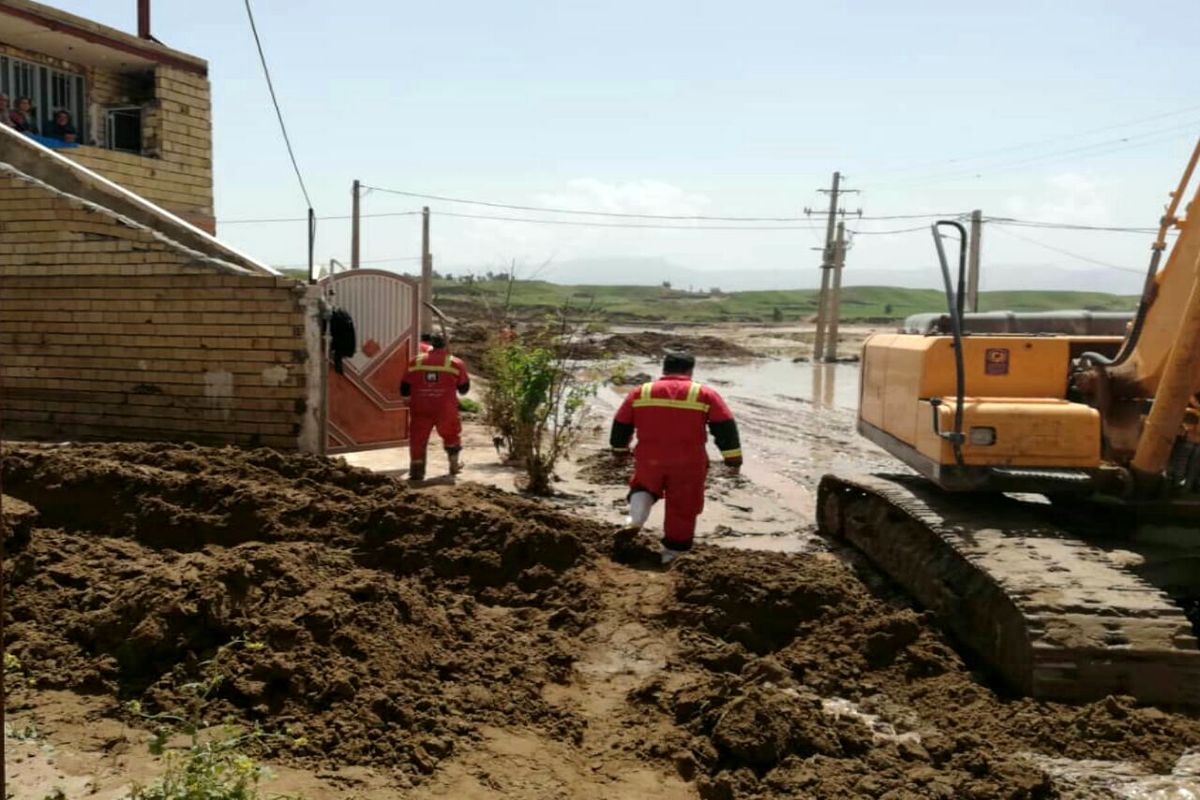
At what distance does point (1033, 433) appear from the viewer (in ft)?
18.6

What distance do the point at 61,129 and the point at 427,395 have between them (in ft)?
31.6

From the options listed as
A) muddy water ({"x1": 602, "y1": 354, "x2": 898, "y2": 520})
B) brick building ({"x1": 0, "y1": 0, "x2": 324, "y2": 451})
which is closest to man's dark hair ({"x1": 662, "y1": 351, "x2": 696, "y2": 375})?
muddy water ({"x1": 602, "y1": 354, "x2": 898, "y2": 520})

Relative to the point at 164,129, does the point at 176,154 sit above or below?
below

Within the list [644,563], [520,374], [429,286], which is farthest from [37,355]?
[429,286]

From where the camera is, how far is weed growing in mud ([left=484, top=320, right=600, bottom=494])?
34.6ft

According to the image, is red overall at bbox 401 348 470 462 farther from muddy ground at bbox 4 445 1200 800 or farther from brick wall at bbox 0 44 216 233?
brick wall at bbox 0 44 216 233

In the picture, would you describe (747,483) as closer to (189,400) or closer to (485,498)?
(485,498)

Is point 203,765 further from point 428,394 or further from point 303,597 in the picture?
point 428,394

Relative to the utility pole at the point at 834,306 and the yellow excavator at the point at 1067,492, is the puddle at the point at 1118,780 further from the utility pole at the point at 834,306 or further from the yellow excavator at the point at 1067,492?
the utility pole at the point at 834,306

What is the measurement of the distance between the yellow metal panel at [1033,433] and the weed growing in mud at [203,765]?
3.93 m

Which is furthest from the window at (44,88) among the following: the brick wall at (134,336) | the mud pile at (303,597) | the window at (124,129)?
the mud pile at (303,597)

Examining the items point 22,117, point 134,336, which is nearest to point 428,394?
point 134,336

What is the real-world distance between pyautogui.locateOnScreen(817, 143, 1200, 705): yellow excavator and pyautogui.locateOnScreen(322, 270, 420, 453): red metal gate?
6114 mm

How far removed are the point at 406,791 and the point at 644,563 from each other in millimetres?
3662
